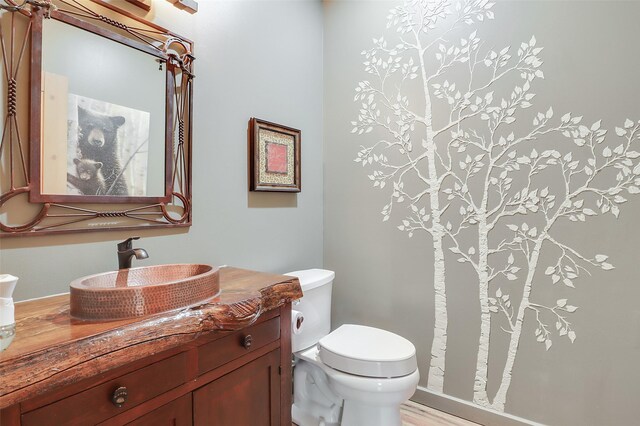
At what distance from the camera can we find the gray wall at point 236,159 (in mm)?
1191

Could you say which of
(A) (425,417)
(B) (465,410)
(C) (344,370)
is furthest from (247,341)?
(B) (465,410)

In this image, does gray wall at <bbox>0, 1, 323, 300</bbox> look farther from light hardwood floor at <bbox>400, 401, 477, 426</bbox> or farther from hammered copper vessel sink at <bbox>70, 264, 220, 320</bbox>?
light hardwood floor at <bbox>400, 401, 477, 426</bbox>

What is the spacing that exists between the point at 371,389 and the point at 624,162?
1.47 meters

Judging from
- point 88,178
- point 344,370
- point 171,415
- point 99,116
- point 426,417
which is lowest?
point 426,417

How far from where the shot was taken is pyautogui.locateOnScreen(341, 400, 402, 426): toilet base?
1.54m

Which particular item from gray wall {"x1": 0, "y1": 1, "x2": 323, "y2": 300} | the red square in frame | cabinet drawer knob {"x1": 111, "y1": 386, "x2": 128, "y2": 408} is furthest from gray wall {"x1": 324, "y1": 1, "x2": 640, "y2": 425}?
cabinet drawer knob {"x1": 111, "y1": 386, "x2": 128, "y2": 408}

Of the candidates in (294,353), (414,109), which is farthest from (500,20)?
(294,353)

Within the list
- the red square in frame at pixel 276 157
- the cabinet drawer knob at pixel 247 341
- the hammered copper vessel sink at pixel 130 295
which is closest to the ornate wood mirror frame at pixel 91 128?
the hammered copper vessel sink at pixel 130 295

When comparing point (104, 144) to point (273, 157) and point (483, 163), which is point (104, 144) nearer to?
point (273, 157)

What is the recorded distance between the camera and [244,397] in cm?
117

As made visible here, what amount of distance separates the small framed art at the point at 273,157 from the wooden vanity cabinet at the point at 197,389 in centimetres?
81

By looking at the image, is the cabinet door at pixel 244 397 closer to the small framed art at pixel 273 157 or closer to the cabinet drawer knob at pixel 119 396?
the cabinet drawer knob at pixel 119 396

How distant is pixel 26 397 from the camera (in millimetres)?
635

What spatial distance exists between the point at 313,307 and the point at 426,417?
87cm
